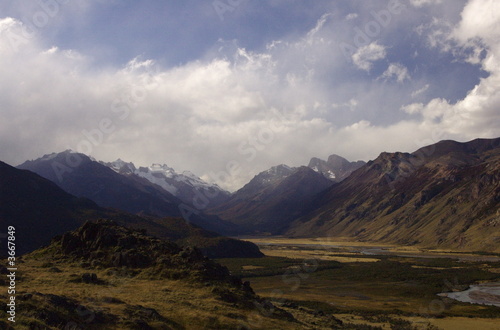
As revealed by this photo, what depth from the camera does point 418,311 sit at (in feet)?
225

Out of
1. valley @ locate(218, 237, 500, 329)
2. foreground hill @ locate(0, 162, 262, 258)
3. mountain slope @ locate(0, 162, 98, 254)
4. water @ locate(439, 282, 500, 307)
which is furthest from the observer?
foreground hill @ locate(0, 162, 262, 258)

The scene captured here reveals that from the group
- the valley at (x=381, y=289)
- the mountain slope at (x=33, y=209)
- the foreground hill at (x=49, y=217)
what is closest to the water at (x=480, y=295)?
the valley at (x=381, y=289)

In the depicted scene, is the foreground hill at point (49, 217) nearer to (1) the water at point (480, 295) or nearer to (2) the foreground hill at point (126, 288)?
(2) the foreground hill at point (126, 288)

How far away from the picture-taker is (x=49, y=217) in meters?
162

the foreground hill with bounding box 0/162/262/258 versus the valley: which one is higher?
the foreground hill with bounding box 0/162/262/258

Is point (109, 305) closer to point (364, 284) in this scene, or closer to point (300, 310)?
point (300, 310)

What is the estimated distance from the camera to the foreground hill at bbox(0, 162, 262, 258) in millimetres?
146750

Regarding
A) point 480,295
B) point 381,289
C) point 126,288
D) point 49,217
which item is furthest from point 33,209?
point 480,295

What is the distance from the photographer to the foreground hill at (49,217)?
481ft

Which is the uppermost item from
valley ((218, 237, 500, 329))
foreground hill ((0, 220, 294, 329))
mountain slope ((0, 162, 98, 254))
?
mountain slope ((0, 162, 98, 254))

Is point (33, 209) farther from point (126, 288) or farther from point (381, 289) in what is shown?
point (381, 289)

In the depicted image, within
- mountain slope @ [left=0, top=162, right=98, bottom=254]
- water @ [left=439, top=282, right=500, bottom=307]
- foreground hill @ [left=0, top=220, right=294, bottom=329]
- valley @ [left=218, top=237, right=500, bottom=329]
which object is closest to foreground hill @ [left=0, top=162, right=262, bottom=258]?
mountain slope @ [left=0, top=162, right=98, bottom=254]

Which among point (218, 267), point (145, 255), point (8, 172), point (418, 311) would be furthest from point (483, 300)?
point (8, 172)

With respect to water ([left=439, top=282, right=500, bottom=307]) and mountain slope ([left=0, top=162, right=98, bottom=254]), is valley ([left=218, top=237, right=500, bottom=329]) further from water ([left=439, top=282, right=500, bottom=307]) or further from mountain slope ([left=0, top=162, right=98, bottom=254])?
mountain slope ([left=0, top=162, right=98, bottom=254])
